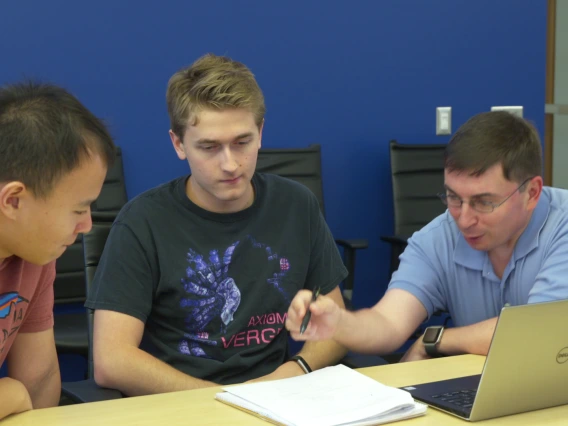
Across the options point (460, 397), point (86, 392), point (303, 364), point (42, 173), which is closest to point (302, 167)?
point (303, 364)

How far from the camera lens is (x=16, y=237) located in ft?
4.76

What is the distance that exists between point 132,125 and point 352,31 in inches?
47.7

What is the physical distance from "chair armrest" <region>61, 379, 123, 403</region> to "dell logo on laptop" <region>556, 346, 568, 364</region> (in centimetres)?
94

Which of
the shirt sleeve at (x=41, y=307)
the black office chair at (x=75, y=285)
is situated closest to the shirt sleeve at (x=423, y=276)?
the shirt sleeve at (x=41, y=307)

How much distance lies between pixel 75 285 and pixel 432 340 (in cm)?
182

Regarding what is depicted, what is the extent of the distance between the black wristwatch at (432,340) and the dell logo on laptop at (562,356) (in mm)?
498

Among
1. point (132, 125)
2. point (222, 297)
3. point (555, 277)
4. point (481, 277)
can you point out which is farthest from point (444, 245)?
point (132, 125)

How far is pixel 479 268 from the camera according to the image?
6.63ft

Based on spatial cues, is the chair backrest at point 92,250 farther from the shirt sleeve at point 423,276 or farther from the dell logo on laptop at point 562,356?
the dell logo on laptop at point 562,356

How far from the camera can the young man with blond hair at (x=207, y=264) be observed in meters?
1.93

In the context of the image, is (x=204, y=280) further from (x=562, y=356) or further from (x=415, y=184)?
(x=415, y=184)

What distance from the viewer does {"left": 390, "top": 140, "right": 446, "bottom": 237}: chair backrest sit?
3.84 meters

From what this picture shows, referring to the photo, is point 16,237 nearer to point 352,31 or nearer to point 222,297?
point 222,297

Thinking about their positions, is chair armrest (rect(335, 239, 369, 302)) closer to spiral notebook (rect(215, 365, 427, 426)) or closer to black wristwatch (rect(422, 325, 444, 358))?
black wristwatch (rect(422, 325, 444, 358))
